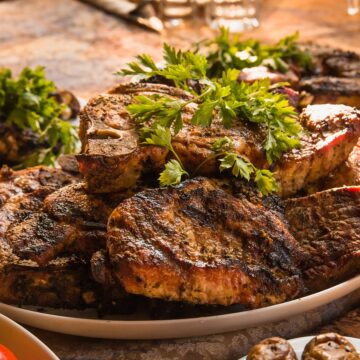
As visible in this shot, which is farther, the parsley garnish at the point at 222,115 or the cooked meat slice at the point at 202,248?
the parsley garnish at the point at 222,115

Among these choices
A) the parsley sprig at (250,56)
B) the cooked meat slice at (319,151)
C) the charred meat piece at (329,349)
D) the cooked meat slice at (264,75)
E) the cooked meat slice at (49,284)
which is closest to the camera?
the charred meat piece at (329,349)

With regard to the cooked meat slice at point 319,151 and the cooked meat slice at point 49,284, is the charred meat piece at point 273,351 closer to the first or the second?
the cooked meat slice at point 49,284

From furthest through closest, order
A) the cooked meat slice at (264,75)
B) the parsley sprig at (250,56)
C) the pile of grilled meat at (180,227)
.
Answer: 1. the parsley sprig at (250,56)
2. the cooked meat slice at (264,75)
3. the pile of grilled meat at (180,227)

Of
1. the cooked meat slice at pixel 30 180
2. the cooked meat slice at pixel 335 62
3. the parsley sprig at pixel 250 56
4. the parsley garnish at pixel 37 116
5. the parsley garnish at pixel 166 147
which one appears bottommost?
the parsley garnish at pixel 37 116

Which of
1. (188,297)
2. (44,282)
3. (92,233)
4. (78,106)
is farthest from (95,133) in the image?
(78,106)

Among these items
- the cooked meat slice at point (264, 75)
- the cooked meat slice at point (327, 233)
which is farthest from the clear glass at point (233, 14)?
the cooked meat slice at point (327, 233)

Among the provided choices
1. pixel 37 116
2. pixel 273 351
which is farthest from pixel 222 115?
pixel 37 116

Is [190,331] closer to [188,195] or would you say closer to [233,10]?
[188,195]

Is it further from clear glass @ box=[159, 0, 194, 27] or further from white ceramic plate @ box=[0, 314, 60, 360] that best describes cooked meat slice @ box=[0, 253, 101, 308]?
clear glass @ box=[159, 0, 194, 27]
